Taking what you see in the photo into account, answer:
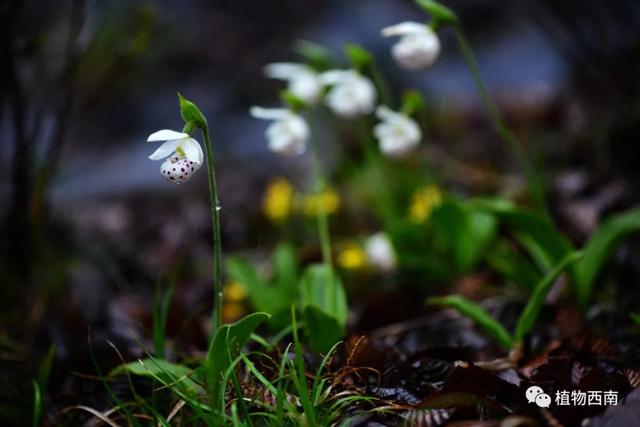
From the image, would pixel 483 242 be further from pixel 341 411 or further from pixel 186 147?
pixel 186 147

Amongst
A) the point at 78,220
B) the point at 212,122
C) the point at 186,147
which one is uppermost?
the point at 186,147

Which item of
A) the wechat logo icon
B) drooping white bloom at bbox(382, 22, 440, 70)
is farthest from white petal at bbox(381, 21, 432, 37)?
the wechat logo icon

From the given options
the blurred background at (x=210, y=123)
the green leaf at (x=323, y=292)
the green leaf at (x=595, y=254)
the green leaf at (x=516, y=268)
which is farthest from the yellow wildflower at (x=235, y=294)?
the green leaf at (x=595, y=254)

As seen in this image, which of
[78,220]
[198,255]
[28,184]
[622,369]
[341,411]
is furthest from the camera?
[78,220]

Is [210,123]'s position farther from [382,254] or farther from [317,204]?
[382,254]

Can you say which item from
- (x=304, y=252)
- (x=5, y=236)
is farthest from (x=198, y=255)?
(x=5, y=236)

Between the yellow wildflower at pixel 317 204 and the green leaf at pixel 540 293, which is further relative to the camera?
the yellow wildflower at pixel 317 204

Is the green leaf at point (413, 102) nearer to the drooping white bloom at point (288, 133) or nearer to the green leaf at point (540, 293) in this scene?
the drooping white bloom at point (288, 133)

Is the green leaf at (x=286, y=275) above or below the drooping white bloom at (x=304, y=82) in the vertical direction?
below
